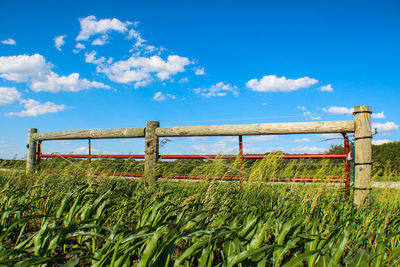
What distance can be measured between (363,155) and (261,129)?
5.75 ft

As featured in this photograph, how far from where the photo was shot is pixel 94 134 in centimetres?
703

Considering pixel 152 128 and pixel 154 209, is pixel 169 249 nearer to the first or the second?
pixel 154 209

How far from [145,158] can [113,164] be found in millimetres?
1269

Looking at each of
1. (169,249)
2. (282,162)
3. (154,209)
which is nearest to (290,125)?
(282,162)

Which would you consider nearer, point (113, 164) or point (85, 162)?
point (113, 164)

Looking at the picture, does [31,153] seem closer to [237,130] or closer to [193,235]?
[237,130]

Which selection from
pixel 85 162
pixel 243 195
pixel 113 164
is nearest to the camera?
pixel 243 195

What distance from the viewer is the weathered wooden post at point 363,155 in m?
4.62

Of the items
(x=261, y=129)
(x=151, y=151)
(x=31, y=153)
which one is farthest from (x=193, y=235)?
(x=31, y=153)

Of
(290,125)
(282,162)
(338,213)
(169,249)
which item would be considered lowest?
(338,213)

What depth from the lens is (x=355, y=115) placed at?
15.7 ft

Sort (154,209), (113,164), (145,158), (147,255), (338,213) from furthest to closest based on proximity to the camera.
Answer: (113,164) < (145,158) < (338,213) < (154,209) < (147,255)

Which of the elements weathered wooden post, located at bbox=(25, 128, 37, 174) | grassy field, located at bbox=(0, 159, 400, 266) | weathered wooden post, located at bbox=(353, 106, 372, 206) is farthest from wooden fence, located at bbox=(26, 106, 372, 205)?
weathered wooden post, located at bbox=(25, 128, 37, 174)

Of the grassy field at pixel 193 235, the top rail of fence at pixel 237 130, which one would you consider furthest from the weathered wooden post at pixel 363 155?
the grassy field at pixel 193 235
